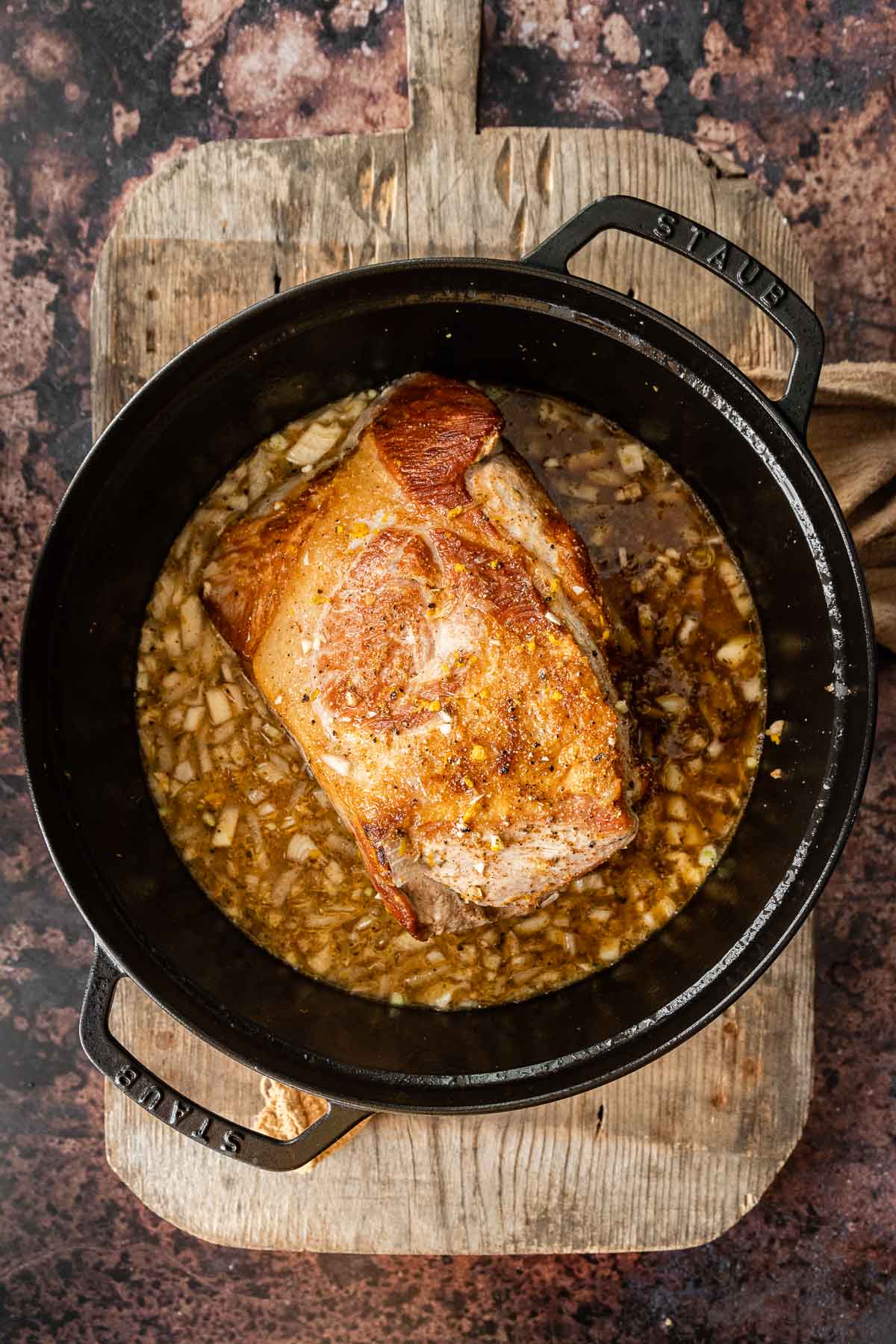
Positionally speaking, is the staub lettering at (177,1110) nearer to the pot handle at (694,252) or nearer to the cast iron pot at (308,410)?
the cast iron pot at (308,410)

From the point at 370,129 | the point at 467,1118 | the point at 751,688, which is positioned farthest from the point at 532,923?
the point at 370,129

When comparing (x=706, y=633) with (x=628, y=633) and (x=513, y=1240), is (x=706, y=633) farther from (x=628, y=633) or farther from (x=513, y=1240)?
(x=513, y=1240)

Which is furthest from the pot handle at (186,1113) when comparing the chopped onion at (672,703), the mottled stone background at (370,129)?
the chopped onion at (672,703)

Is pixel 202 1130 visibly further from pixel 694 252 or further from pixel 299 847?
pixel 694 252

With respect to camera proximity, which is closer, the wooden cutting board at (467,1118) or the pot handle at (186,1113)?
the pot handle at (186,1113)

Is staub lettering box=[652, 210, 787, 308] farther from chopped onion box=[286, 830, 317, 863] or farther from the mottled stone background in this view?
chopped onion box=[286, 830, 317, 863]
